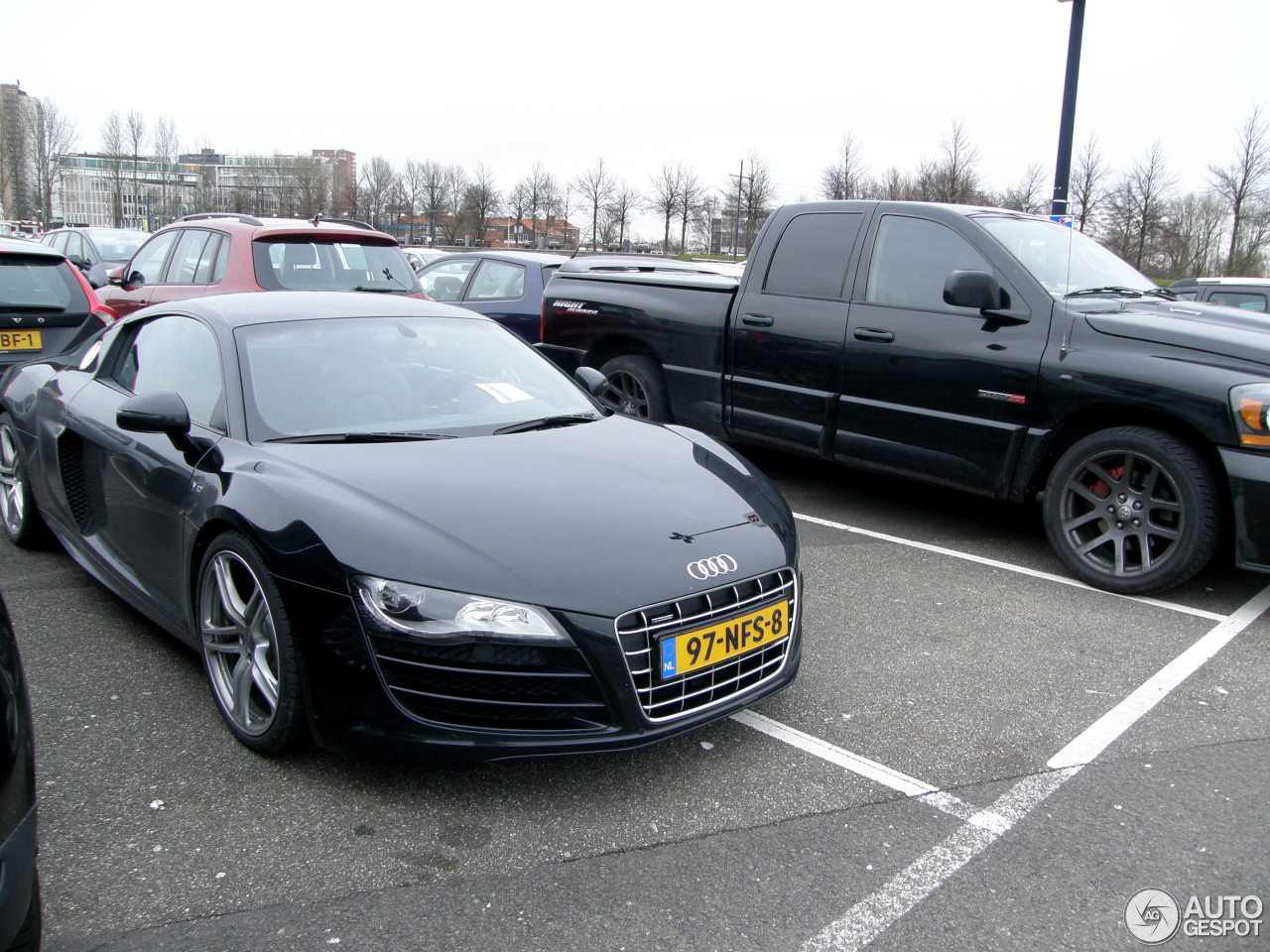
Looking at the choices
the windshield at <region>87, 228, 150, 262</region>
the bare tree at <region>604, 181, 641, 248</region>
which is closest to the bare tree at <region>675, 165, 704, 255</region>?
the bare tree at <region>604, 181, 641, 248</region>

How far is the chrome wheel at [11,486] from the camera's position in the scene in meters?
5.11

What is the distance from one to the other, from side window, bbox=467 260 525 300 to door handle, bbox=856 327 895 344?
426cm

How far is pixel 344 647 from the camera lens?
2.80 m

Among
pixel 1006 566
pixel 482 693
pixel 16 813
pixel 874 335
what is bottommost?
Result: pixel 1006 566

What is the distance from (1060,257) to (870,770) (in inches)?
144

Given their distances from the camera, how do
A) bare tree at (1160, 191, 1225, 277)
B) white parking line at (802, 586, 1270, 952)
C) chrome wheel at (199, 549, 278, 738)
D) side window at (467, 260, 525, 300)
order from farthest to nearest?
bare tree at (1160, 191, 1225, 277), side window at (467, 260, 525, 300), chrome wheel at (199, 549, 278, 738), white parking line at (802, 586, 1270, 952)

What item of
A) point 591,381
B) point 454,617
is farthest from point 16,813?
point 591,381

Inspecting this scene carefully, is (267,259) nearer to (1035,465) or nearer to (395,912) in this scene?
(1035,465)

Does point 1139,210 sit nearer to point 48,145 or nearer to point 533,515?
point 533,515

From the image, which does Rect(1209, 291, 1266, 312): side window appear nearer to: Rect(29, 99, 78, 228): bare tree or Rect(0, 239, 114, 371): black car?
Rect(0, 239, 114, 371): black car

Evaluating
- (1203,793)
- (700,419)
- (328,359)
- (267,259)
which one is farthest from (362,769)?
(267,259)

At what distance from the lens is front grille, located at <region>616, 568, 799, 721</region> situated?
283 centimetres

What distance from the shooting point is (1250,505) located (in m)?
4.45

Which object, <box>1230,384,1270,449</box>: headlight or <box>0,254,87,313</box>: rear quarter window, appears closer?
<box>1230,384,1270,449</box>: headlight
